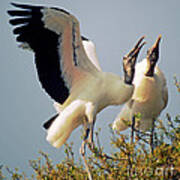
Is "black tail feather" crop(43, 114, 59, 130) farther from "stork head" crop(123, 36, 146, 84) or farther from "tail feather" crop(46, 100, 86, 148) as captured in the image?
"stork head" crop(123, 36, 146, 84)

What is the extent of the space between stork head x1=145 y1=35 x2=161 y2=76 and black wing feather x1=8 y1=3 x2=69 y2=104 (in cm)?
99

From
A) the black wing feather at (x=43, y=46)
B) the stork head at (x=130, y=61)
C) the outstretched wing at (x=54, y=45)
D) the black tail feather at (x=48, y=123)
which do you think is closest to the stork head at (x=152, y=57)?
the stork head at (x=130, y=61)

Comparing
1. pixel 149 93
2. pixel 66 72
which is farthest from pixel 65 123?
pixel 149 93

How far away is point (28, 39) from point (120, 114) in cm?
169

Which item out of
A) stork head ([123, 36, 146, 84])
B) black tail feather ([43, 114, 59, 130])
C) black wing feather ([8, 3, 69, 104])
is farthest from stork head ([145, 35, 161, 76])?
black tail feather ([43, 114, 59, 130])

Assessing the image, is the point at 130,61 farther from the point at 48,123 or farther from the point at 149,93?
the point at 48,123

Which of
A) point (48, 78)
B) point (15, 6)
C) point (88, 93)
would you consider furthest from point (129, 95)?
point (15, 6)

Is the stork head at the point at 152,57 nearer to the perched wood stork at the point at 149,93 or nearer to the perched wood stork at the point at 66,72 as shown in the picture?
the perched wood stork at the point at 149,93

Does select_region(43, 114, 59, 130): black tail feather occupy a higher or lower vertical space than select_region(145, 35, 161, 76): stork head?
lower

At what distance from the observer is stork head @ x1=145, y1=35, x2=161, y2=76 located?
496cm

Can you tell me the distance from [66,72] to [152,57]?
1.02 m

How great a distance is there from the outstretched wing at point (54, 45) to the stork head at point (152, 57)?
0.74 meters

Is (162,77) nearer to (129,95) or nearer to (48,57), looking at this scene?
(129,95)

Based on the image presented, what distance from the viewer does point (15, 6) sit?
389 centimetres
